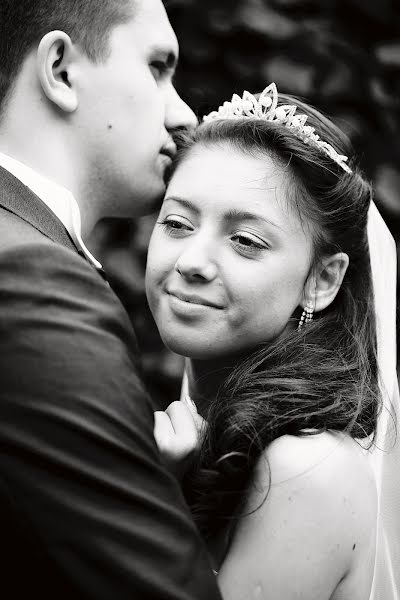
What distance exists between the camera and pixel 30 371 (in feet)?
4.03

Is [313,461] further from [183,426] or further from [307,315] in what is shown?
[307,315]

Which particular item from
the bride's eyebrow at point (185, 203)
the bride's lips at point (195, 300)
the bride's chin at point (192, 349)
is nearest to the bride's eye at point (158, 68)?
the bride's eyebrow at point (185, 203)

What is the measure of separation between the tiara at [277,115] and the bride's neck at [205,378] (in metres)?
0.67

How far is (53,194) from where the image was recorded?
1847 millimetres

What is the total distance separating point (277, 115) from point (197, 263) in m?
0.57

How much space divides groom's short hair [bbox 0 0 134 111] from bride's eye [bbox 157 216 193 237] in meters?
0.47

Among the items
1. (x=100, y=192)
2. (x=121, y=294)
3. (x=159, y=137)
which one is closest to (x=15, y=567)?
(x=100, y=192)

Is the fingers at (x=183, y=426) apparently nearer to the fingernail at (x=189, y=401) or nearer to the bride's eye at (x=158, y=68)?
the fingernail at (x=189, y=401)

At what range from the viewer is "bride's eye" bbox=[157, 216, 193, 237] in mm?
2158

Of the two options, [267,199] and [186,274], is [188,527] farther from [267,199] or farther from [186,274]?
[267,199]

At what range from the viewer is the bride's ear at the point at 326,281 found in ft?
7.39

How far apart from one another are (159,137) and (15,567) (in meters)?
1.27

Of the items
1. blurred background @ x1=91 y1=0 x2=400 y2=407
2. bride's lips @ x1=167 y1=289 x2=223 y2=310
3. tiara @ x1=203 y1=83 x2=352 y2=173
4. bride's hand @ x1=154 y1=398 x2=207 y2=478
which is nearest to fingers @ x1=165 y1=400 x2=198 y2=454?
bride's hand @ x1=154 y1=398 x2=207 y2=478

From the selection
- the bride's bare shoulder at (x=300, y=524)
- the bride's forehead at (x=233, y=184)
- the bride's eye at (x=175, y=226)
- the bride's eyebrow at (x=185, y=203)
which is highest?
the bride's forehead at (x=233, y=184)
